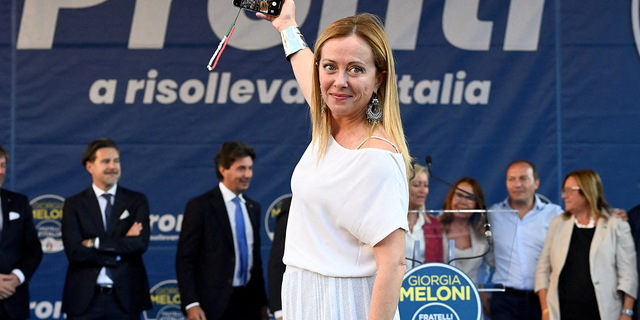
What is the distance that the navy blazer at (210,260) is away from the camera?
184 inches

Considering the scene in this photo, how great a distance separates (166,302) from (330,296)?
3.95 m

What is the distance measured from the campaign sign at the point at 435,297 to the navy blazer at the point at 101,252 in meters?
1.98

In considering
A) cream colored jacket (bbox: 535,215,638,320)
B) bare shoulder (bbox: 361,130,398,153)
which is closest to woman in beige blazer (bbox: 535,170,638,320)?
cream colored jacket (bbox: 535,215,638,320)

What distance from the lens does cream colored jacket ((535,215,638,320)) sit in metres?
4.68

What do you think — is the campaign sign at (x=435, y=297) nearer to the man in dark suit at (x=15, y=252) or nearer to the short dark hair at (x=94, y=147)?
the short dark hair at (x=94, y=147)

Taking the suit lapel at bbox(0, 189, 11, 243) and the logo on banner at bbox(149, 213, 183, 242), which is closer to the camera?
the suit lapel at bbox(0, 189, 11, 243)

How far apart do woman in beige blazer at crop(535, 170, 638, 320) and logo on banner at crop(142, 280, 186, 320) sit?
2545 millimetres

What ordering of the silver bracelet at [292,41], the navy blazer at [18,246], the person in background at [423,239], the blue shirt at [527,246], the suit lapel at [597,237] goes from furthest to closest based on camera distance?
the suit lapel at [597,237] → the navy blazer at [18,246] → the blue shirt at [527,246] → the person in background at [423,239] → the silver bracelet at [292,41]

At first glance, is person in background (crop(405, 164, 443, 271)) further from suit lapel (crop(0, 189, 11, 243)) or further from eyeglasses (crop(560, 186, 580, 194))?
suit lapel (crop(0, 189, 11, 243))

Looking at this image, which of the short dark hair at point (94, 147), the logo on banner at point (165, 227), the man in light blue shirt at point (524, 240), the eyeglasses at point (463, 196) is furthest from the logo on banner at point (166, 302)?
the man in light blue shirt at point (524, 240)

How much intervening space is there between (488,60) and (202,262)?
2452 mm

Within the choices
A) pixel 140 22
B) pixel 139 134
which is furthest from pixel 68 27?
pixel 139 134

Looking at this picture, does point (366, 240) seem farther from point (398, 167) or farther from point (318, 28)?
point (318, 28)

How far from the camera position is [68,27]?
541cm
